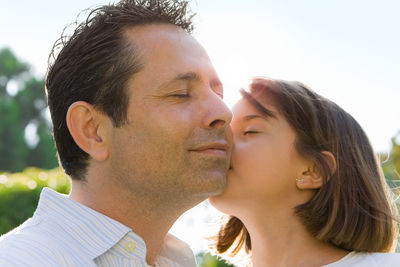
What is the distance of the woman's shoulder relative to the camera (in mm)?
3340

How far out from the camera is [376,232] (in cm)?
371

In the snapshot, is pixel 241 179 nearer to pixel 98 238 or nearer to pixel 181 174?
pixel 181 174

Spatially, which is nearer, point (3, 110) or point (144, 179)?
point (144, 179)

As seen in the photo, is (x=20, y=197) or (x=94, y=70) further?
(x=20, y=197)

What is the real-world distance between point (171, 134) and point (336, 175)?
1.30m

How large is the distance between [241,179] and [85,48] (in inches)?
48.7

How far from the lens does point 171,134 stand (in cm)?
299

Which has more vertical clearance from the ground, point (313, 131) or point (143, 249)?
point (313, 131)


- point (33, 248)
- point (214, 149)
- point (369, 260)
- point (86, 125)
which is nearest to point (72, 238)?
point (33, 248)

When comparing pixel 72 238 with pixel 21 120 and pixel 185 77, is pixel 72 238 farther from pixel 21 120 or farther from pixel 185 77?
pixel 21 120

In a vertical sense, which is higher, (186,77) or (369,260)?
(186,77)

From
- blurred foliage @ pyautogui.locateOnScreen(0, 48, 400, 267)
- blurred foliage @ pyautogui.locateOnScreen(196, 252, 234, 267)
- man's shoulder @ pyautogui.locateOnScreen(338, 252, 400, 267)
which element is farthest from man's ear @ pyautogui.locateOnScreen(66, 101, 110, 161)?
blurred foliage @ pyautogui.locateOnScreen(0, 48, 400, 267)

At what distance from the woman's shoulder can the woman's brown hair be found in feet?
0.39

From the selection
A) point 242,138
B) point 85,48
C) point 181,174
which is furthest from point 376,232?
point 85,48
